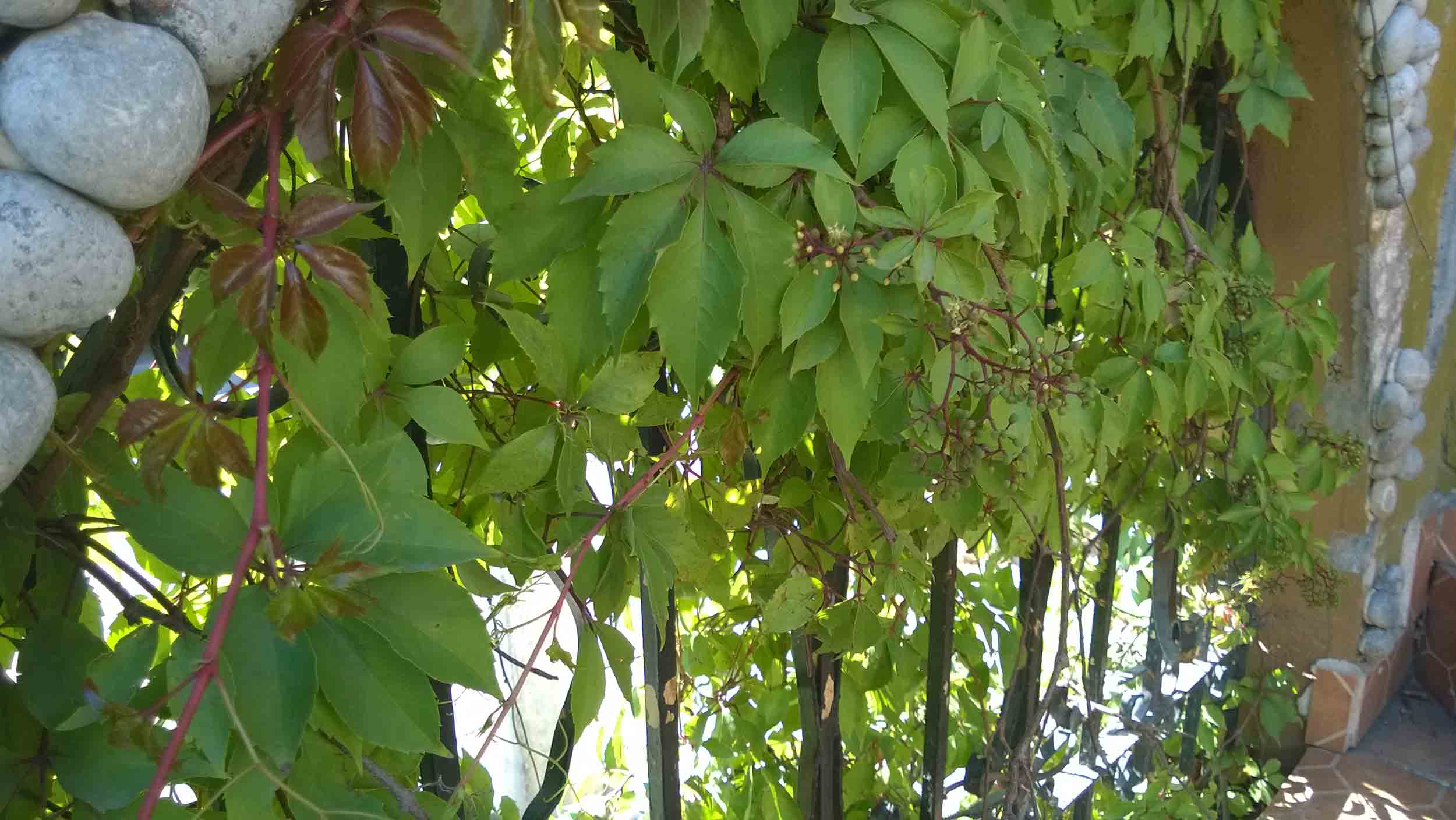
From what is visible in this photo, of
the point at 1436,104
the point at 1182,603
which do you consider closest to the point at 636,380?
the point at 1182,603

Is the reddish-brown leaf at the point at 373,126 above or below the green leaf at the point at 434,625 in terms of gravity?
above

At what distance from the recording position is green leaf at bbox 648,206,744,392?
2.16ft

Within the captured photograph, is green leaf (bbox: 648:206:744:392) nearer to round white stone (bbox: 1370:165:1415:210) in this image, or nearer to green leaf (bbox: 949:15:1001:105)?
green leaf (bbox: 949:15:1001:105)

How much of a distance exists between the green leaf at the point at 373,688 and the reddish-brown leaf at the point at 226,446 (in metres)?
0.09

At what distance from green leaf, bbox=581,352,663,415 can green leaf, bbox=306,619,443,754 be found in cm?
27

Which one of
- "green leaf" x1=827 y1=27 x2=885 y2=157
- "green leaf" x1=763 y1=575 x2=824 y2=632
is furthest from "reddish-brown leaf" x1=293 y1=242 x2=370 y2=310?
"green leaf" x1=763 y1=575 x2=824 y2=632

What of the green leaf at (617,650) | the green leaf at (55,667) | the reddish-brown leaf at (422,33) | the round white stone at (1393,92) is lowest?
the green leaf at (55,667)

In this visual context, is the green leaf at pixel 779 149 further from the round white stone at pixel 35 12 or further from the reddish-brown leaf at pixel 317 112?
the round white stone at pixel 35 12

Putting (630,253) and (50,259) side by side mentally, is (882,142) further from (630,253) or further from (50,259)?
(50,259)

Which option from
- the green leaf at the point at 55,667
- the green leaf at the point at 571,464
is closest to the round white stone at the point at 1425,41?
the green leaf at the point at 571,464

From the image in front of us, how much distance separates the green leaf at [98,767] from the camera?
55 centimetres

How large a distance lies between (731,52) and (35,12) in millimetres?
435

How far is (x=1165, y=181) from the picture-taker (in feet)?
4.89

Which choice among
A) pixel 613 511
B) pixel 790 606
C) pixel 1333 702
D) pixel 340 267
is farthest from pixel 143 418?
pixel 1333 702
